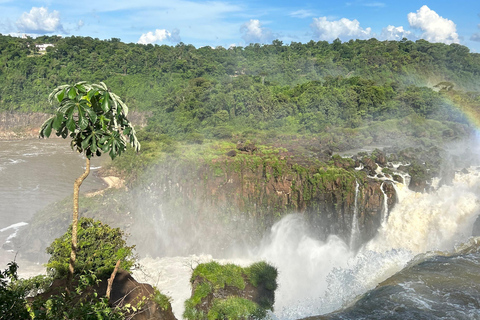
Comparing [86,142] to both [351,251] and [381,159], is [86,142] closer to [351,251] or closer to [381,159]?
[351,251]

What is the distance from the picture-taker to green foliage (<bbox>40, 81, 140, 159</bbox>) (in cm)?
514

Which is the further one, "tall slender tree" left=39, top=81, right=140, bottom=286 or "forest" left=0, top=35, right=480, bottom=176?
"forest" left=0, top=35, right=480, bottom=176

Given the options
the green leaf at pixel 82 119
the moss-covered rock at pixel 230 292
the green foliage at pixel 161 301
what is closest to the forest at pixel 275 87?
the moss-covered rock at pixel 230 292

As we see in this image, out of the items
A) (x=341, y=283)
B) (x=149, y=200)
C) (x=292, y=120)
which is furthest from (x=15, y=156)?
(x=341, y=283)

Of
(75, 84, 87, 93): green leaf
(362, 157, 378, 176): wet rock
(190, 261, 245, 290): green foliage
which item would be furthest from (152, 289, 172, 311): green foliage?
(362, 157, 378, 176): wet rock

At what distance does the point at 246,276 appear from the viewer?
14.6 metres

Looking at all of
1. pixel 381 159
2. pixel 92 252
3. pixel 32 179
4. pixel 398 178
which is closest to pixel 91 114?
pixel 92 252

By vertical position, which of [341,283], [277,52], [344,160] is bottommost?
[341,283]

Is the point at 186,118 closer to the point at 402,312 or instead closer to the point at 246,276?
the point at 246,276

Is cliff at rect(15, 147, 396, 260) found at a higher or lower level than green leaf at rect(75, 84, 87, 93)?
lower

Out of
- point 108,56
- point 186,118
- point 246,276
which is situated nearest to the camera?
point 246,276

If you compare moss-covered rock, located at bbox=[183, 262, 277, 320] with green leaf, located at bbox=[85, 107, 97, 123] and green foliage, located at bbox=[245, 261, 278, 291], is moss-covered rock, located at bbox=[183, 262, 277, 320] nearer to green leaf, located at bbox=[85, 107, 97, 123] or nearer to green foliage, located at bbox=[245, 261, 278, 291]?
green foliage, located at bbox=[245, 261, 278, 291]

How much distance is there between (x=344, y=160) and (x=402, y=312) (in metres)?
15.7

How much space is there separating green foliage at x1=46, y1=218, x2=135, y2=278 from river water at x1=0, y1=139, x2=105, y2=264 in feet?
33.9
